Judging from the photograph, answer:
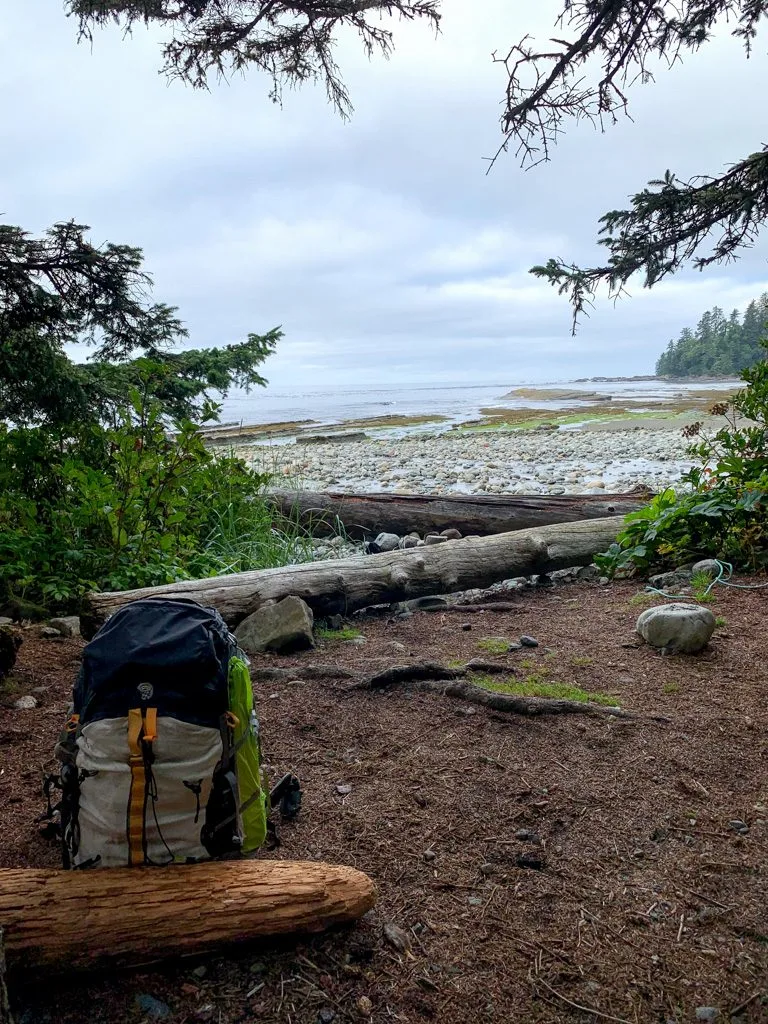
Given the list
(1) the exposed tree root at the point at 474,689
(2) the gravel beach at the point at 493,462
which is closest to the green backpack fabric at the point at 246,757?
(1) the exposed tree root at the point at 474,689

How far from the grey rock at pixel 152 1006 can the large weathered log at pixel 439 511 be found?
7008 millimetres

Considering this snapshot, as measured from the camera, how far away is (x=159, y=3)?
14.0 feet

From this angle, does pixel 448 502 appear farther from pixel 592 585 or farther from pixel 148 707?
pixel 148 707

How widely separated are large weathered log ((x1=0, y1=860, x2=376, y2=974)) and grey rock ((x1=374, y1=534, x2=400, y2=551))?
699 cm

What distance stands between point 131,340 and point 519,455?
1450 centimetres

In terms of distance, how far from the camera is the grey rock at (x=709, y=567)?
6.54m

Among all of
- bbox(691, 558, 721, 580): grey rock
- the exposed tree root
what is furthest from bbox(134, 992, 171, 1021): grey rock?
bbox(691, 558, 721, 580): grey rock

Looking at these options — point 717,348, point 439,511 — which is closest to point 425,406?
point 717,348

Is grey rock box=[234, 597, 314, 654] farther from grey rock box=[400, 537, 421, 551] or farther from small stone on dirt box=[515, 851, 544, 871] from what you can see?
grey rock box=[400, 537, 421, 551]

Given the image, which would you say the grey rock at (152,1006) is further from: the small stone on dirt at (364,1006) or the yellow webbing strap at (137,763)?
the small stone on dirt at (364,1006)

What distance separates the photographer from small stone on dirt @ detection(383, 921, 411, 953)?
2248 mm

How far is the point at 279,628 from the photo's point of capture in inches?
215

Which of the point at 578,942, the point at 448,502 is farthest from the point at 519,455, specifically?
the point at 578,942

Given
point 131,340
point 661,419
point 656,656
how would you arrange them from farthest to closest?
point 661,419, point 131,340, point 656,656
